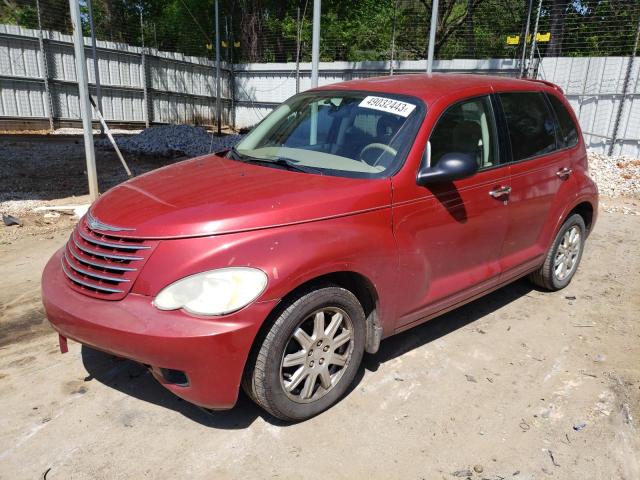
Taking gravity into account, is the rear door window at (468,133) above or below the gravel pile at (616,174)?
above

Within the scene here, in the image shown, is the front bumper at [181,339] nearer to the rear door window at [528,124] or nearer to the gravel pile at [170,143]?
the rear door window at [528,124]

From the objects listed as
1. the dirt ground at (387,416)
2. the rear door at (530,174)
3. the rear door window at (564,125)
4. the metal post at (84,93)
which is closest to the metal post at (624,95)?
the rear door window at (564,125)

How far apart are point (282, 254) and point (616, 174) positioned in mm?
10456

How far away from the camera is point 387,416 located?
3.09 metres

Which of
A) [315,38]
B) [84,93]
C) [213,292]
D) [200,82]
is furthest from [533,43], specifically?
[213,292]

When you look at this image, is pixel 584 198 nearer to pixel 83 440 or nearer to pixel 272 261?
pixel 272 261

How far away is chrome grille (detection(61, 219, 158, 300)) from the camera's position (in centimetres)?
262

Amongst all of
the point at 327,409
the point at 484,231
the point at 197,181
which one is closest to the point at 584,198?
the point at 484,231

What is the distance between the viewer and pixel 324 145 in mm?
3590

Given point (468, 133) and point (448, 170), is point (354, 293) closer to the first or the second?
point (448, 170)

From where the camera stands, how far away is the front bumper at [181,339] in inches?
97.1

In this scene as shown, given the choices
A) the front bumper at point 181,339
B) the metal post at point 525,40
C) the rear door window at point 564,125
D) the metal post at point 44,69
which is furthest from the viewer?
the metal post at point 44,69

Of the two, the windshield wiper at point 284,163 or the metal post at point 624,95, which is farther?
the metal post at point 624,95

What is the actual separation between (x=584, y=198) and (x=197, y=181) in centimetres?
359
